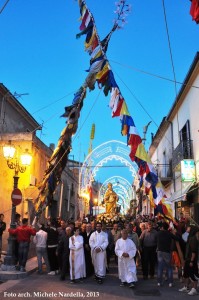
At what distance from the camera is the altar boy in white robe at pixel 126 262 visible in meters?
8.54

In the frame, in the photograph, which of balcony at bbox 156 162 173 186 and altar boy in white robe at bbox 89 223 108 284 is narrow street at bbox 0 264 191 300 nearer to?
altar boy in white robe at bbox 89 223 108 284

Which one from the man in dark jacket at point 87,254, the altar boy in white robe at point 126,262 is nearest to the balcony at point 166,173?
the man in dark jacket at point 87,254

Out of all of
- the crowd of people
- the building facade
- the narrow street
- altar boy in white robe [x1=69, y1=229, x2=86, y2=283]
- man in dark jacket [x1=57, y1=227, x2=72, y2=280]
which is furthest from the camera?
the building facade

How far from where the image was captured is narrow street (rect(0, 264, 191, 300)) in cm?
724

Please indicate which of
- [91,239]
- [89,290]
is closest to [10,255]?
[91,239]

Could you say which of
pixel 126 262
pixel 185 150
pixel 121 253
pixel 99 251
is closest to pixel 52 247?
pixel 99 251

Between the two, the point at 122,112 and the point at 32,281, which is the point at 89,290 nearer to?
the point at 32,281

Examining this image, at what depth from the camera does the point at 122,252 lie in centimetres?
877

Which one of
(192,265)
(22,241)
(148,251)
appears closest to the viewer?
(192,265)

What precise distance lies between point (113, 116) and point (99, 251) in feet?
16.5

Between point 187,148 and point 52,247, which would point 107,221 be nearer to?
point 187,148

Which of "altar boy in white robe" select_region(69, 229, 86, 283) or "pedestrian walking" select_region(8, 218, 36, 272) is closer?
"altar boy in white robe" select_region(69, 229, 86, 283)

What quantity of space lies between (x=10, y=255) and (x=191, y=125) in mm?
10807

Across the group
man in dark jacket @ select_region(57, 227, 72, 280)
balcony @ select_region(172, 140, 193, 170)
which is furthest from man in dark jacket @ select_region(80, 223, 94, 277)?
balcony @ select_region(172, 140, 193, 170)
